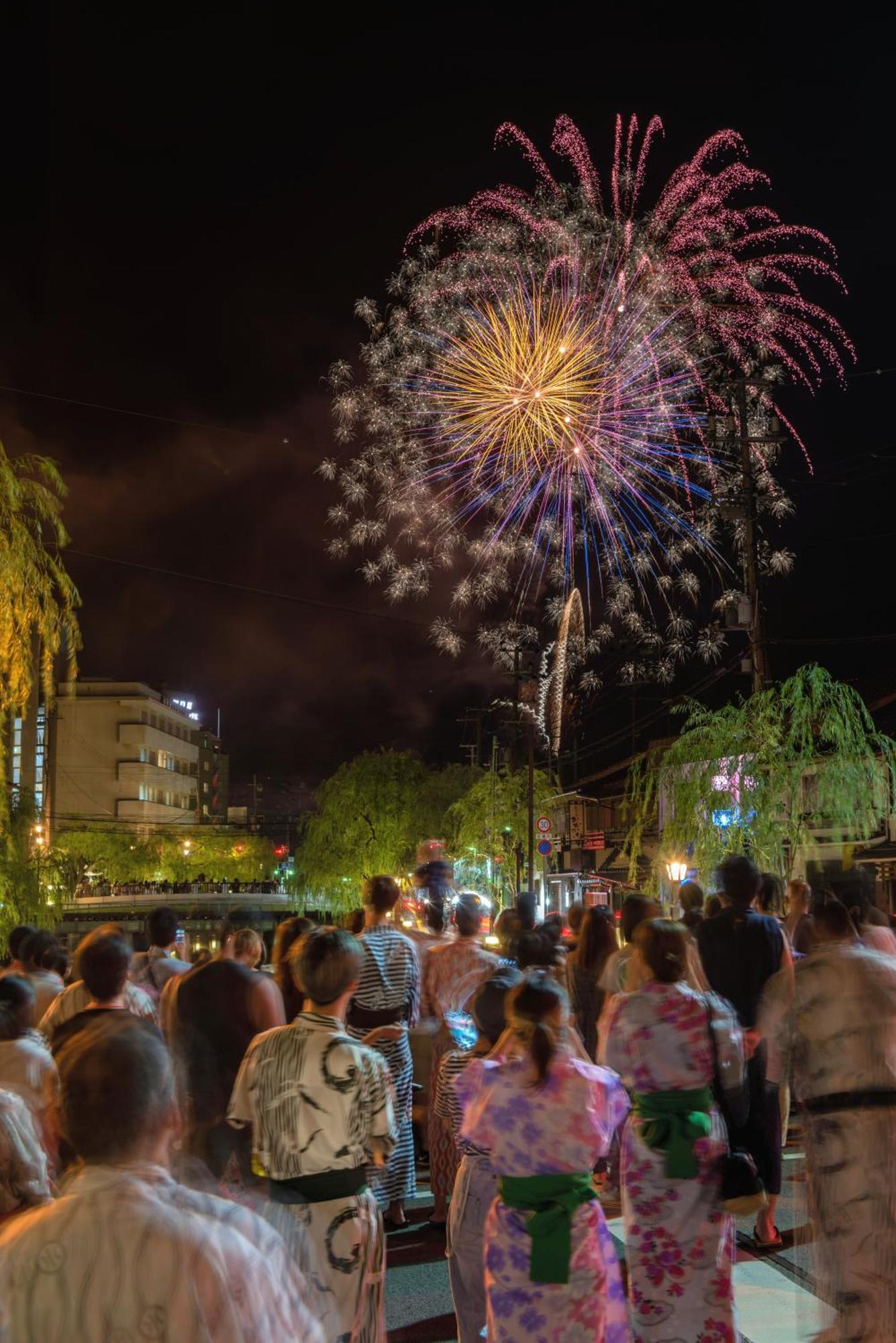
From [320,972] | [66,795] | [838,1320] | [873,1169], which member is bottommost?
[838,1320]

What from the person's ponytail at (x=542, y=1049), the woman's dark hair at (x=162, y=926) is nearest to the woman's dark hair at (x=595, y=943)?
the woman's dark hair at (x=162, y=926)

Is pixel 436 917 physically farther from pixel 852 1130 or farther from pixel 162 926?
pixel 852 1130

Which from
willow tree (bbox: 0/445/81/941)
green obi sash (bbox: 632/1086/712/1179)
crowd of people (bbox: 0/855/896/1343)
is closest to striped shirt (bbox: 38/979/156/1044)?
crowd of people (bbox: 0/855/896/1343)

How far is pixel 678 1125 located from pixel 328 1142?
1.70 m

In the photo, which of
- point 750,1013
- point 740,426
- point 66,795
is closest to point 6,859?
point 750,1013

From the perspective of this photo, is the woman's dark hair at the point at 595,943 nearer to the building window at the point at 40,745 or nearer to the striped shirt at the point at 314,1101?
the striped shirt at the point at 314,1101

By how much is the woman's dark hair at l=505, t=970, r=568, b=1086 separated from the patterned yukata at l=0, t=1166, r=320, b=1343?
2.16 metres

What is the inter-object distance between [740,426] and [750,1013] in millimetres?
15535

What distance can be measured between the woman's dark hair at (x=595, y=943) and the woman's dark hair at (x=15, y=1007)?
14.5 ft

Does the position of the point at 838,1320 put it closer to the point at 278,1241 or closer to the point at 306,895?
the point at 278,1241

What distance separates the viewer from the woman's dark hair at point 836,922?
522cm

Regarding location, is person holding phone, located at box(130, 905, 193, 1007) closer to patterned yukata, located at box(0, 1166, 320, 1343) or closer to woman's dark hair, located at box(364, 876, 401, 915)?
woman's dark hair, located at box(364, 876, 401, 915)

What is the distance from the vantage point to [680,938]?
16.7 feet

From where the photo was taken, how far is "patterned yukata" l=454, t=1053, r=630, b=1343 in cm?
427
